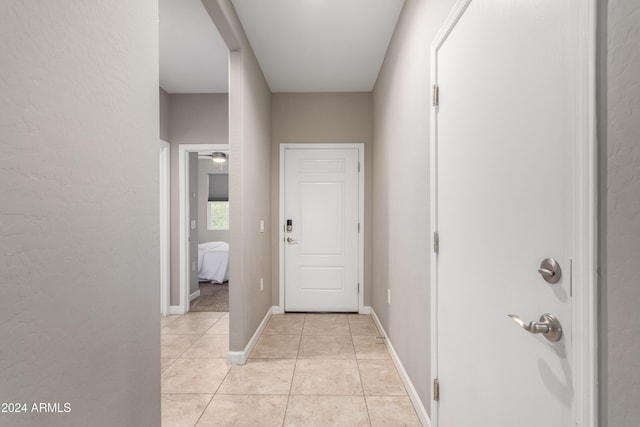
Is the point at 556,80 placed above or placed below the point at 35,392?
Answer: above

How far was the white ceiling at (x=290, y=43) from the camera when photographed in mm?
2223

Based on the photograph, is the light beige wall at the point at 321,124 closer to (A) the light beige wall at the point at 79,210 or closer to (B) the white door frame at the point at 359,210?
(B) the white door frame at the point at 359,210

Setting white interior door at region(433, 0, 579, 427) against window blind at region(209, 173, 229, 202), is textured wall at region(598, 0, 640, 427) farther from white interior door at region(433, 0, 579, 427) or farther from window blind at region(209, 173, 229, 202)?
window blind at region(209, 173, 229, 202)

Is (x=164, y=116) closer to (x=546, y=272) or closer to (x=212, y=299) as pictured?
(x=212, y=299)

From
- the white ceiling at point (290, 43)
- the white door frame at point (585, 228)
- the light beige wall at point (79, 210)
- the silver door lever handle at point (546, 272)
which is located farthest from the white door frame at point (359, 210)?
the white door frame at point (585, 228)

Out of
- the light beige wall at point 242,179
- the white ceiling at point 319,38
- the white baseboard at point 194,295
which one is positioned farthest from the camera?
the white baseboard at point 194,295

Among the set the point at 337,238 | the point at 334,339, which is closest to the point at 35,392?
the point at 334,339

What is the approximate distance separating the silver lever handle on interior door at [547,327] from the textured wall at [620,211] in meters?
0.12

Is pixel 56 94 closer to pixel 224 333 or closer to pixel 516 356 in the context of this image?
pixel 516 356

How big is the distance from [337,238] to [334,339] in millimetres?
1198

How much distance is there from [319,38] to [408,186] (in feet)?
4.96

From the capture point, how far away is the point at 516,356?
2.97 feet

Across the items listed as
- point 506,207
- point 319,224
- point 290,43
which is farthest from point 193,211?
point 506,207

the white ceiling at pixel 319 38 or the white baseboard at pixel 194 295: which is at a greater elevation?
the white ceiling at pixel 319 38
